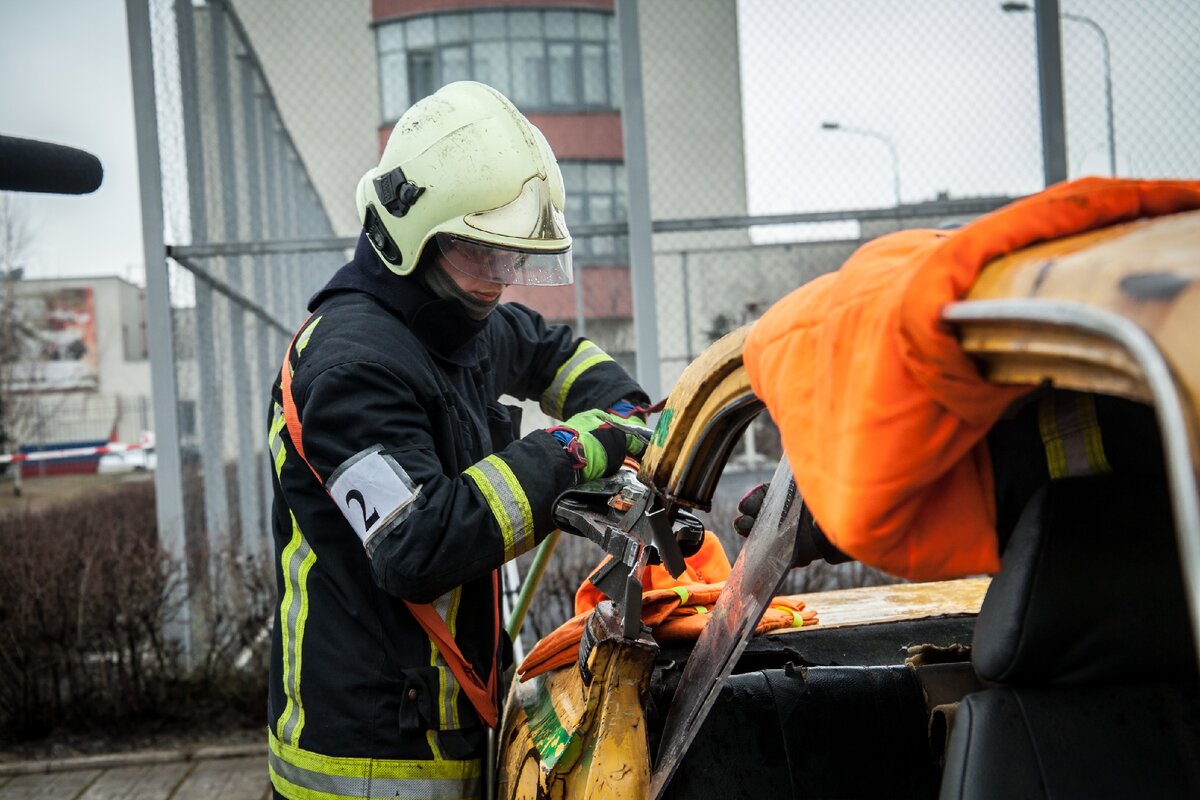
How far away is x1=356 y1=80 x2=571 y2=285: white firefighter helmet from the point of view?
2449mm

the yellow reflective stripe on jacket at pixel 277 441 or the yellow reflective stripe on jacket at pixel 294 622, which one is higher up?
the yellow reflective stripe on jacket at pixel 277 441

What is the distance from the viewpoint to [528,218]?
8.24 ft

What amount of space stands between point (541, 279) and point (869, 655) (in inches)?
45.1

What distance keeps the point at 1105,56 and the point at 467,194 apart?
4.63m

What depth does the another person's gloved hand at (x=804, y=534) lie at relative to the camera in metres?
1.73

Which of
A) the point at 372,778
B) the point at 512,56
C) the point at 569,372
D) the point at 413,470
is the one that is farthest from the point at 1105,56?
the point at 372,778

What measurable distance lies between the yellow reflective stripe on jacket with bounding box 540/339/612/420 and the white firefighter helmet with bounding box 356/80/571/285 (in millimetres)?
456

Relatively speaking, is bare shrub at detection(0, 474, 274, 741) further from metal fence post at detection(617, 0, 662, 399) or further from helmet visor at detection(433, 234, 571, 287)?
helmet visor at detection(433, 234, 571, 287)

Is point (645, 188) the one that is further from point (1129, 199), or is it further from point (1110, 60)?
point (1129, 199)

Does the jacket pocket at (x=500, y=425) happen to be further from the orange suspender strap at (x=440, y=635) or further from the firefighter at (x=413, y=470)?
the orange suspender strap at (x=440, y=635)

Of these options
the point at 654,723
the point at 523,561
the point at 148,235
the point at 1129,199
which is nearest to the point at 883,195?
the point at 523,561

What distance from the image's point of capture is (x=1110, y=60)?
5.86 metres

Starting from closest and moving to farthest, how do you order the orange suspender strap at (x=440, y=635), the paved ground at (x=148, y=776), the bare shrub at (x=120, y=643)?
the orange suspender strap at (x=440, y=635) < the paved ground at (x=148, y=776) < the bare shrub at (x=120, y=643)

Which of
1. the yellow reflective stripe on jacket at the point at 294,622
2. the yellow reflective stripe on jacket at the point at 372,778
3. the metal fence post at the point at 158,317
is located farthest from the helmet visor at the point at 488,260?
the metal fence post at the point at 158,317
